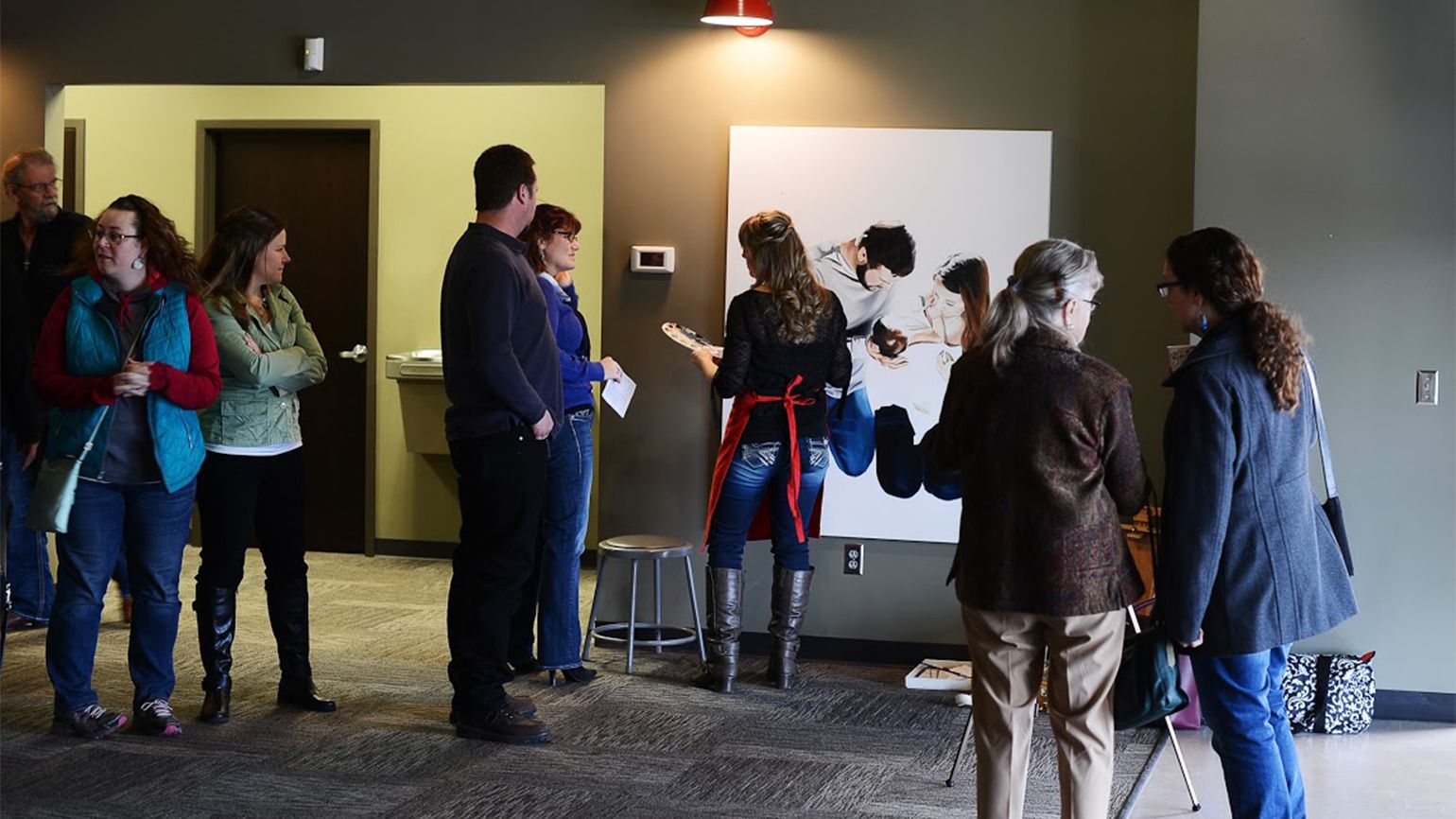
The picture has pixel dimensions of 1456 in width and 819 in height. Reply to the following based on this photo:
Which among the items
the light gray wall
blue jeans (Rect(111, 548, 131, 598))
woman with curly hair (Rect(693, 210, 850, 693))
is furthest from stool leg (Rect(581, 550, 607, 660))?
the light gray wall

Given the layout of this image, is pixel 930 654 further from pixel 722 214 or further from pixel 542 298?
pixel 542 298

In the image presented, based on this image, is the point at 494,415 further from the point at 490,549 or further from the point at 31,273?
the point at 31,273

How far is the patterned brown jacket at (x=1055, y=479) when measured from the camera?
278 centimetres

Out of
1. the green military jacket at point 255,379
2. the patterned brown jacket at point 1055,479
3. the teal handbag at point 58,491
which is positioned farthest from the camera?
the green military jacket at point 255,379

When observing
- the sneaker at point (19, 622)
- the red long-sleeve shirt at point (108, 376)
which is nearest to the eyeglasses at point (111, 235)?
the red long-sleeve shirt at point (108, 376)

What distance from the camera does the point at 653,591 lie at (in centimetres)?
564

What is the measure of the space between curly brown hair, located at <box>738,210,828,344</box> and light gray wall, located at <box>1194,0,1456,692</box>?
4.36 ft

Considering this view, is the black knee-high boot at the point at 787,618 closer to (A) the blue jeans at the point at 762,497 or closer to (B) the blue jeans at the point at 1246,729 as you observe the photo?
(A) the blue jeans at the point at 762,497

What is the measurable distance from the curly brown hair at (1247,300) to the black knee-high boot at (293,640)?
280 cm

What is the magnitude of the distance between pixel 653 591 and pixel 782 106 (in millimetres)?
1878

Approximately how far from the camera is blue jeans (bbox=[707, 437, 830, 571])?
489 centimetres

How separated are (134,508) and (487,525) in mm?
979

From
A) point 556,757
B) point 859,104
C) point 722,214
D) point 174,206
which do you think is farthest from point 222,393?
point 174,206

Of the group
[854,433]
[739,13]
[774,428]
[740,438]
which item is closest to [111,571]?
[740,438]
